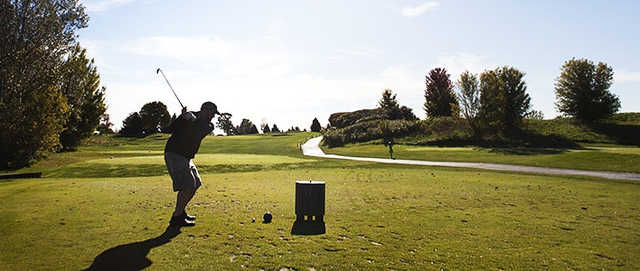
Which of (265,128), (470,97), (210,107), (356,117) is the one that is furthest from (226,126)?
(210,107)

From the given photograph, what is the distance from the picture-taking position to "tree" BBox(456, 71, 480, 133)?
60.6 metres

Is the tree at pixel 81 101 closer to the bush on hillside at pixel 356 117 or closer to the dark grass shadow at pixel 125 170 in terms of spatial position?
the dark grass shadow at pixel 125 170

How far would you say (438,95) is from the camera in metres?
80.8

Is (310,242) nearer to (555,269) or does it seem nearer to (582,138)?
(555,269)

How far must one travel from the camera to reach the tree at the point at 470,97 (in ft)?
199

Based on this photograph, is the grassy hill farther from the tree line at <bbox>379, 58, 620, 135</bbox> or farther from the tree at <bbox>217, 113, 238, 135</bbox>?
the tree at <bbox>217, 113, 238, 135</bbox>

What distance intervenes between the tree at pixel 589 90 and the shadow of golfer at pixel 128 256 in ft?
248

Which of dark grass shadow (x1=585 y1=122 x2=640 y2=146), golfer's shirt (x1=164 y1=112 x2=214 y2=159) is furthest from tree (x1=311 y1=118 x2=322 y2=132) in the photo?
golfer's shirt (x1=164 y1=112 x2=214 y2=159)

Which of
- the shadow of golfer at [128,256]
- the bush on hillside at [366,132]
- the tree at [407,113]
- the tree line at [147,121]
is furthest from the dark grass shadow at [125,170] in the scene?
the tree line at [147,121]

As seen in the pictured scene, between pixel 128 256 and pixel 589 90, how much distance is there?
76990 mm

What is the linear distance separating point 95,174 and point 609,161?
39083 mm

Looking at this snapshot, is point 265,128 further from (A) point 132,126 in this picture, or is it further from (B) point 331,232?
(B) point 331,232

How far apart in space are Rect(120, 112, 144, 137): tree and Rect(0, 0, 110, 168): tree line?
7167 centimetres

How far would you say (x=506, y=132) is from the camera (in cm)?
6297
